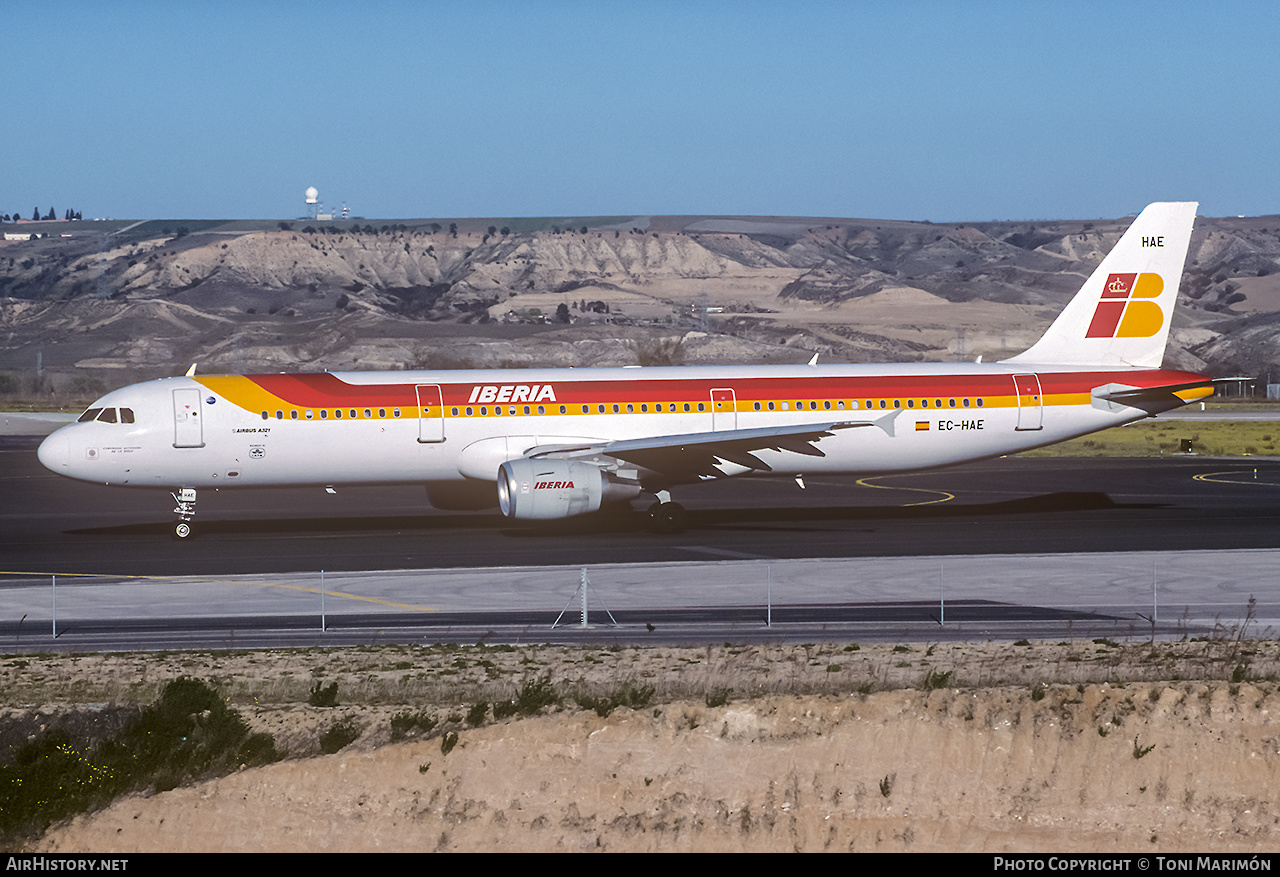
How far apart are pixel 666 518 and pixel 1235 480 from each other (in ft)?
84.4

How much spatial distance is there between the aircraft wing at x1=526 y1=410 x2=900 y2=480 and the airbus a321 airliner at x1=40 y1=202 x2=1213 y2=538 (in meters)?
0.06

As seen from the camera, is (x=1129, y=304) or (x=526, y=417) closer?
(x=526, y=417)

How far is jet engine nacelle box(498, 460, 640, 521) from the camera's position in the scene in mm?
36406

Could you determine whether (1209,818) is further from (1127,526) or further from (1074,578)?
(1127,526)

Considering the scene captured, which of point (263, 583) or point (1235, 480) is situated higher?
point (1235, 480)

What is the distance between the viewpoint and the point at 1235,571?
104 feet

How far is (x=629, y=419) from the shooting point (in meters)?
40.1

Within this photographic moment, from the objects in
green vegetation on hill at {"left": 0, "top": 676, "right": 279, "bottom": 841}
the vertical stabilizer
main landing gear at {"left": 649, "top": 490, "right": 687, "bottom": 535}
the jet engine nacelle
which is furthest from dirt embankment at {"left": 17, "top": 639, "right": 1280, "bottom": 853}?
the vertical stabilizer

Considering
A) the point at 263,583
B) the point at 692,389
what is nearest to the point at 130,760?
the point at 263,583

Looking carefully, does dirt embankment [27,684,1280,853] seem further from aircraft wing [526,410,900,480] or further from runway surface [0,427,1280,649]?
aircraft wing [526,410,900,480]

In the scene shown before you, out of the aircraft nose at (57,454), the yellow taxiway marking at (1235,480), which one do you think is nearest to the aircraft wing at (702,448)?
the aircraft nose at (57,454)

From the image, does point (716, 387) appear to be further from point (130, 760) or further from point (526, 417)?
point (130, 760)

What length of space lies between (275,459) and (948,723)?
24.9 m

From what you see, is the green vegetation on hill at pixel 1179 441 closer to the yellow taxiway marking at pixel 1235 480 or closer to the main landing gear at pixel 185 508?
the yellow taxiway marking at pixel 1235 480
